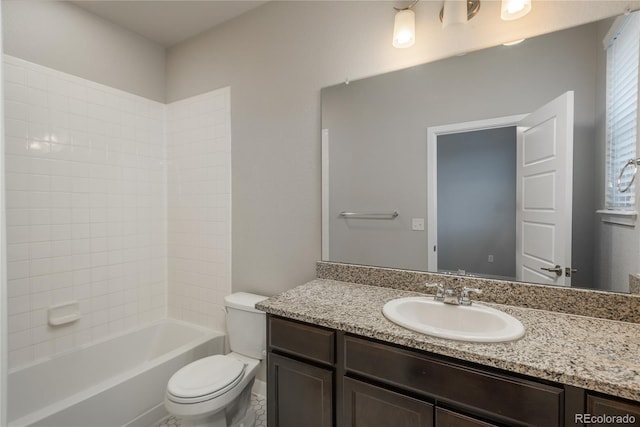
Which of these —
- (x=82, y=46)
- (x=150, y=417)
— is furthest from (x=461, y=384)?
(x=82, y=46)

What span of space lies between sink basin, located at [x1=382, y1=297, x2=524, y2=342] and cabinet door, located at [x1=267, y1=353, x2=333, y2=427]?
15.1 inches

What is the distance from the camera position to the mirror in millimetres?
1172

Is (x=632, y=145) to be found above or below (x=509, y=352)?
above

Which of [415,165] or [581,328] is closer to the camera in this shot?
[581,328]

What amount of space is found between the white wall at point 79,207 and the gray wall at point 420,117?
161cm

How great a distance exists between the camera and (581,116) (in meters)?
1.18

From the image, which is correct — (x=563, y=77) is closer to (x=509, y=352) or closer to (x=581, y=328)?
(x=581, y=328)

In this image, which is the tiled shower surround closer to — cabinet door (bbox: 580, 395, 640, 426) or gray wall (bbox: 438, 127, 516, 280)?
gray wall (bbox: 438, 127, 516, 280)

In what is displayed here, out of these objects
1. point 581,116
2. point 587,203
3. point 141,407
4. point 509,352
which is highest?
point 581,116

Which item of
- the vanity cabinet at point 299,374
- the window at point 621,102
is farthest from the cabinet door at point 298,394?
the window at point 621,102

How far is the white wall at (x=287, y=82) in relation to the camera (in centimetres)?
155

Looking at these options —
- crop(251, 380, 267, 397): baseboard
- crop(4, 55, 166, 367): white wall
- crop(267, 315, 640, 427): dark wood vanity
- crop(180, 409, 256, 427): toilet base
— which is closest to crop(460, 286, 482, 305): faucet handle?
crop(267, 315, 640, 427): dark wood vanity

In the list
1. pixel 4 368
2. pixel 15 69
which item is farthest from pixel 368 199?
pixel 15 69

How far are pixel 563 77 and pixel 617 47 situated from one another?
0.65 feet
